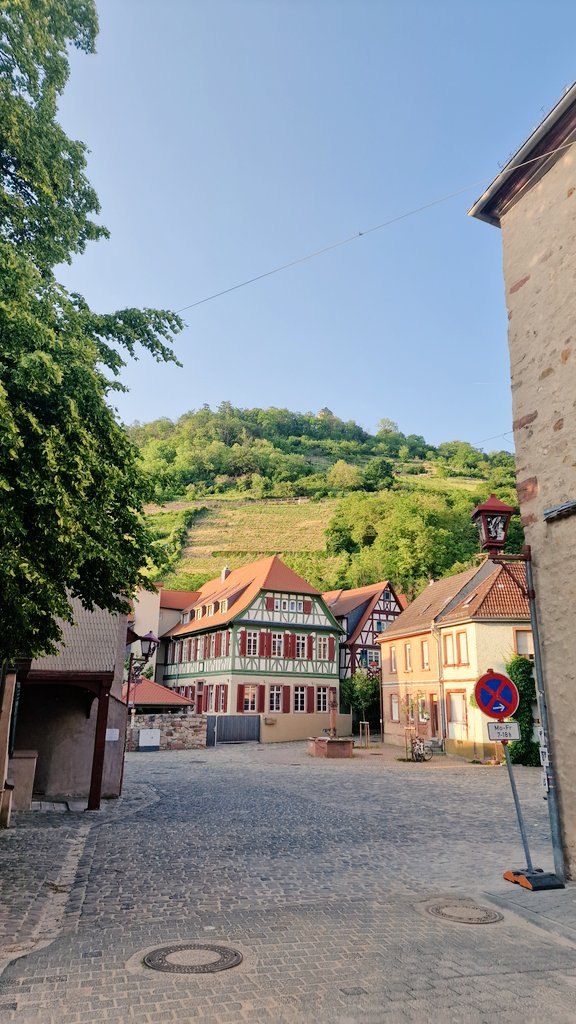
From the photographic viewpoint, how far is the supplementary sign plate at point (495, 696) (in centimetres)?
798

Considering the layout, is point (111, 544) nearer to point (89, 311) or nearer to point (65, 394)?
point (65, 394)

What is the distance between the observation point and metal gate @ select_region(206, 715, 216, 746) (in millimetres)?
34719

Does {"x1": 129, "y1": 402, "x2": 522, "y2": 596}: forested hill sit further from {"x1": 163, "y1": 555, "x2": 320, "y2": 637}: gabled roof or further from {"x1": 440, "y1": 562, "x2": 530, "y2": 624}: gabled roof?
{"x1": 440, "y1": 562, "x2": 530, "y2": 624}: gabled roof

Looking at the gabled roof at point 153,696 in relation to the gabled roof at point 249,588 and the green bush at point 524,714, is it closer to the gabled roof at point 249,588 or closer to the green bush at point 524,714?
the gabled roof at point 249,588

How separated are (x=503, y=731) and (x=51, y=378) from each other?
21.3 ft

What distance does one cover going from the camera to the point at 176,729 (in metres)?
32.2

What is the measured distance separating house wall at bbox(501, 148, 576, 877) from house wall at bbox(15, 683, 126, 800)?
11490mm

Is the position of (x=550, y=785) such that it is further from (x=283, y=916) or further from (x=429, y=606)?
(x=429, y=606)

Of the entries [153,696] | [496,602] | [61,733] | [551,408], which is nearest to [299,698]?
[153,696]

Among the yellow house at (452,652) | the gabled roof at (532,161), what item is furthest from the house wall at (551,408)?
the yellow house at (452,652)

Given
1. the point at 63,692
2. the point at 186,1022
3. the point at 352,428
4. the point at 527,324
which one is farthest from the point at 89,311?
the point at 352,428

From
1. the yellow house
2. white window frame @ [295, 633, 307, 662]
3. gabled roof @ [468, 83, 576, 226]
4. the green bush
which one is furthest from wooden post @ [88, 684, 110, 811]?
white window frame @ [295, 633, 307, 662]

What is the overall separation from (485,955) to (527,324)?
24.1 ft

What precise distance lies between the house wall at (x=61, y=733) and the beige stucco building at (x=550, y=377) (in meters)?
11.5
